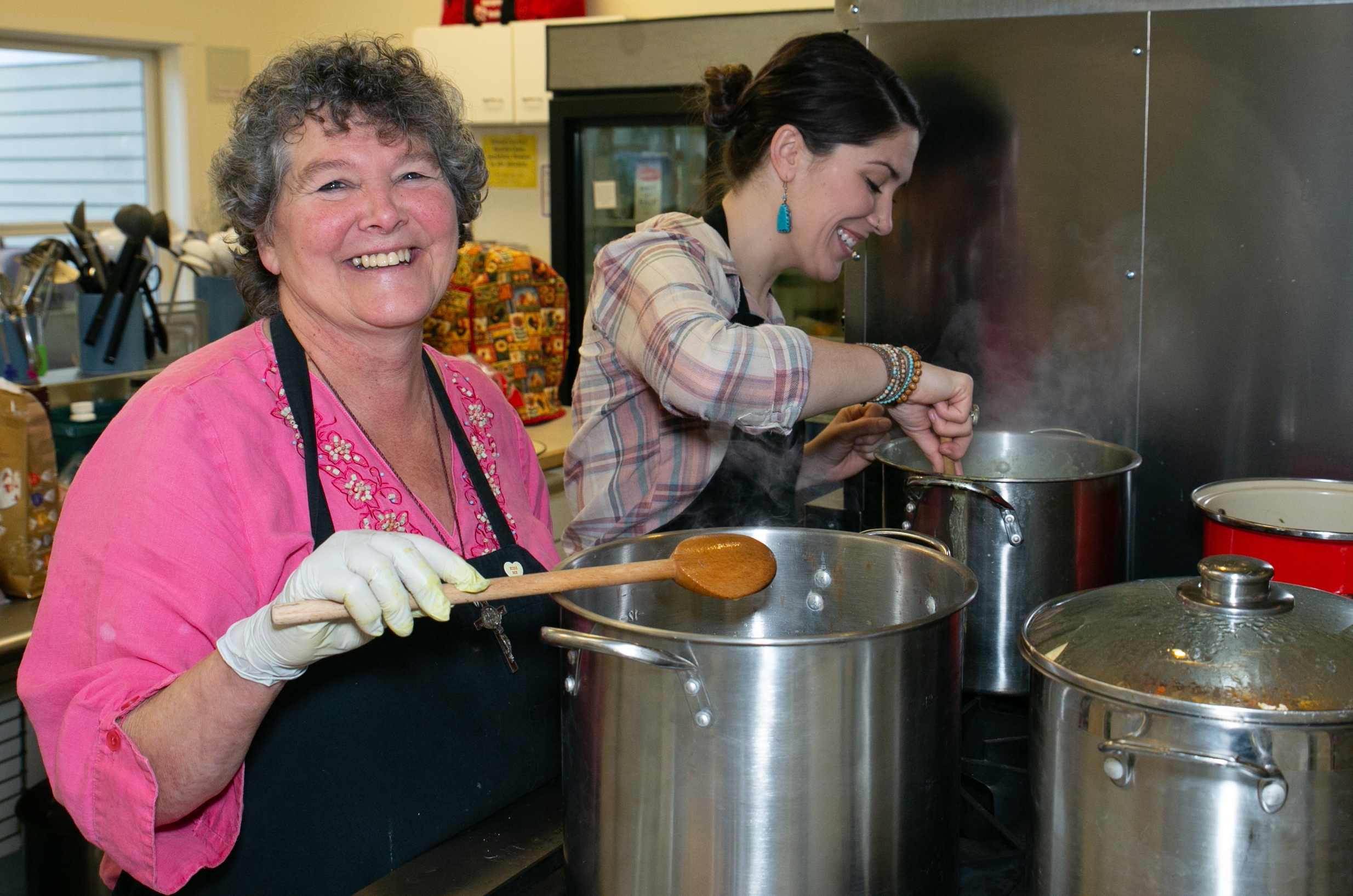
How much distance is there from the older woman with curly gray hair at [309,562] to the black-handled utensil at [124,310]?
5.18 ft

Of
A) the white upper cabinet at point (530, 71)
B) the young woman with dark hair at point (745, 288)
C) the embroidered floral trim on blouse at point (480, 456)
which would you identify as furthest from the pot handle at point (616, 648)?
the white upper cabinet at point (530, 71)

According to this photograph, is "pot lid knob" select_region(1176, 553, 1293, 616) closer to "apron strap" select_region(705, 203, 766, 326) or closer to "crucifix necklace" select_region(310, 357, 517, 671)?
"crucifix necklace" select_region(310, 357, 517, 671)

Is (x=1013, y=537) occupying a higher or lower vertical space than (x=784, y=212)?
lower

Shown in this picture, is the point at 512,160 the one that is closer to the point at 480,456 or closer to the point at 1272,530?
the point at 480,456

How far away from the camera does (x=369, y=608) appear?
86cm

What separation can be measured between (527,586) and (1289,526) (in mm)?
942

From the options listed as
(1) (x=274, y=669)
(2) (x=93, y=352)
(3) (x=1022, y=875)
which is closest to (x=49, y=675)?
(1) (x=274, y=669)

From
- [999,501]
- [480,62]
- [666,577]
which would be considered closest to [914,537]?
[999,501]

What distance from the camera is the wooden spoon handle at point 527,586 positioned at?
Answer: 80cm

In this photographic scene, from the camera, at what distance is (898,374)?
1356mm

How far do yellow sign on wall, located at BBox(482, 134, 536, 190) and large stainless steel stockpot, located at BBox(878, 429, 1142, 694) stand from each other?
3.35 m

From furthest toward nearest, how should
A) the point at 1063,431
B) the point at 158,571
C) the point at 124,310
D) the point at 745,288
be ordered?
1. the point at 124,310
2. the point at 745,288
3. the point at 1063,431
4. the point at 158,571

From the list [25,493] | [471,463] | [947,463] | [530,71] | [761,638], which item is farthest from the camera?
[530,71]

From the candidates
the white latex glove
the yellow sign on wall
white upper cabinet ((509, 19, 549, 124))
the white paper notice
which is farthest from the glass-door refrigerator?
the white latex glove
